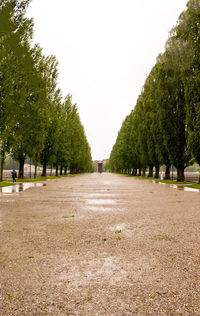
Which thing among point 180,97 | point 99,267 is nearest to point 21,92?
point 180,97

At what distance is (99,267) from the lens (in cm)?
399

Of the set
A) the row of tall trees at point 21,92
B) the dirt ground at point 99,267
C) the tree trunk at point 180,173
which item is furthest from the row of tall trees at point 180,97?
the dirt ground at point 99,267

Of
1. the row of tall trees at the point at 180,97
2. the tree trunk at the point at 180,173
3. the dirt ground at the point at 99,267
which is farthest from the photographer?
the tree trunk at the point at 180,173

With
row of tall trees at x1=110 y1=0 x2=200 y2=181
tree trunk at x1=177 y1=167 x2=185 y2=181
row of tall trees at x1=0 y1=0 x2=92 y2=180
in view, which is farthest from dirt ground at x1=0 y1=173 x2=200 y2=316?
tree trunk at x1=177 y1=167 x2=185 y2=181

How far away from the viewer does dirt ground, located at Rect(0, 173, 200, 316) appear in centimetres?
289

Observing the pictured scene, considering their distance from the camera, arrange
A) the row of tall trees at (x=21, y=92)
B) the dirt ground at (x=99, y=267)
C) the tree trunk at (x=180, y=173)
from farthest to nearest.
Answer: the tree trunk at (x=180, y=173)
the row of tall trees at (x=21, y=92)
the dirt ground at (x=99, y=267)

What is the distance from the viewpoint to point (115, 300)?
2.97m

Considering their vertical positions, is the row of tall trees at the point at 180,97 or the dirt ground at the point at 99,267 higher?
the row of tall trees at the point at 180,97

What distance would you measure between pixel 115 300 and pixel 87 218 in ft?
16.1

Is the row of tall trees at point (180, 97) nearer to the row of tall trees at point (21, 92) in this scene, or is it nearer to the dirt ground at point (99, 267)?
the row of tall trees at point (21, 92)

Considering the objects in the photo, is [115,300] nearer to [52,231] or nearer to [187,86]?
[52,231]

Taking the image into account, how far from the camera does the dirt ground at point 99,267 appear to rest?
2.89m

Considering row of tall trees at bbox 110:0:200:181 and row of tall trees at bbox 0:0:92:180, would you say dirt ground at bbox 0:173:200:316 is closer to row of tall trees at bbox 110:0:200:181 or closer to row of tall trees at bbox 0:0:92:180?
row of tall trees at bbox 0:0:92:180

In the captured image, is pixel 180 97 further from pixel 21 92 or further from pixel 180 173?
pixel 21 92
